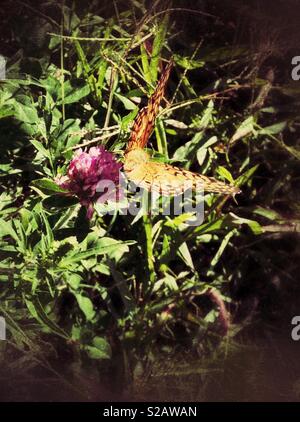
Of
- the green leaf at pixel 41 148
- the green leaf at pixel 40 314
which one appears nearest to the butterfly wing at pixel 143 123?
the green leaf at pixel 41 148

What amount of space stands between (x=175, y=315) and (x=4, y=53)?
0.43 metres

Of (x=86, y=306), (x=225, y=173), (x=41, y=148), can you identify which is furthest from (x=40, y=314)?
(x=225, y=173)

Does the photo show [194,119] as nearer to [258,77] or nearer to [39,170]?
[258,77]

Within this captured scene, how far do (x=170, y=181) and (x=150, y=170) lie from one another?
0.11 feet

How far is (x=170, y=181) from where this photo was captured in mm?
729

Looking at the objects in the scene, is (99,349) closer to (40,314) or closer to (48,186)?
(40,314)

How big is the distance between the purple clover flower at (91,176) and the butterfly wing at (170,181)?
4 cm

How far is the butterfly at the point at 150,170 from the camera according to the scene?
0.73 metres

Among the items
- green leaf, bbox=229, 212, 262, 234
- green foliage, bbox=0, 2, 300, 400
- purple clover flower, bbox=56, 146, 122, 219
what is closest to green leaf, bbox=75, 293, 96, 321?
green foliage, bbox=0, 2, 300, 400

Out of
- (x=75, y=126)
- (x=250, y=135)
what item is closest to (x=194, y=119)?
(x=250, y=135)

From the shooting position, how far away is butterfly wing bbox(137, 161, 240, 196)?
0.73m

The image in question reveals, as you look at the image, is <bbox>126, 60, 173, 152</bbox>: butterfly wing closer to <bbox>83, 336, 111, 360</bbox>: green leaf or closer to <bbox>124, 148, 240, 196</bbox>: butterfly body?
<bbox>124, 148, 240, 196</bbox>: butterfly body

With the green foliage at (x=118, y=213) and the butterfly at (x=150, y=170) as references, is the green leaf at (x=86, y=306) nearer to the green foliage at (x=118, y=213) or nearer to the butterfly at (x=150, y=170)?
the green foliage at (x=118, y=213)

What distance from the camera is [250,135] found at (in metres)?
0.96
